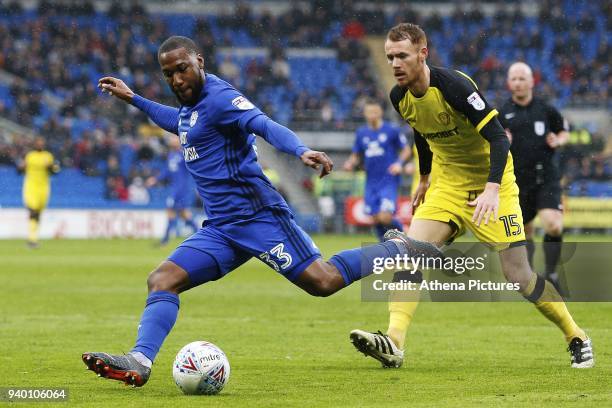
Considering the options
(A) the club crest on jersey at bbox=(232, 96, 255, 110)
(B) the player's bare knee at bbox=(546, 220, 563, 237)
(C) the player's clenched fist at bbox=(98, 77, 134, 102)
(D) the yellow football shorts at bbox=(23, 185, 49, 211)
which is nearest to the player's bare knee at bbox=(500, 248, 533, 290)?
(A) the club crest on jersey at bbox=(232, 96, 255, 110)

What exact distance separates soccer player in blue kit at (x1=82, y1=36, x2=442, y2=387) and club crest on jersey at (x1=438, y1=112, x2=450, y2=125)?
3.29 ft

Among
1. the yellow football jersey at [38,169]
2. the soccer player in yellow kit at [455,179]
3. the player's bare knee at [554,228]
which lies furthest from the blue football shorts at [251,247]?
the yellow football jersey at [38,169]

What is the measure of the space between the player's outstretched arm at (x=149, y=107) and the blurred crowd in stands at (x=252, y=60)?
25.5 meters

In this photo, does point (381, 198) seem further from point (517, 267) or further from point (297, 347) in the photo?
point (517, 267)

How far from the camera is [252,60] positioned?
132 feet

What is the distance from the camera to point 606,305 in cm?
1201

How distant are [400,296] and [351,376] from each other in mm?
Result: 907

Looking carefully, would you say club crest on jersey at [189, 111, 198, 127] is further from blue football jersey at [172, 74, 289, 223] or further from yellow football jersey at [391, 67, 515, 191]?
yellow football jersey at [391, 67, 515, 191]

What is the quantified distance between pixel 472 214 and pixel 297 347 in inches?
74.3

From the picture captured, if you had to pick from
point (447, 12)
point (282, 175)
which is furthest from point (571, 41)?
point (282, 175)

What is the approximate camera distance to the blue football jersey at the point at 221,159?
20.9 feet

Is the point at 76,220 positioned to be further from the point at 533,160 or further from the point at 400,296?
the point at 400,296

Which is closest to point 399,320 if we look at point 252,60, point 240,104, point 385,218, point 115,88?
point 240,104

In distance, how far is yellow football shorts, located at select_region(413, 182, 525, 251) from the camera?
741cm
